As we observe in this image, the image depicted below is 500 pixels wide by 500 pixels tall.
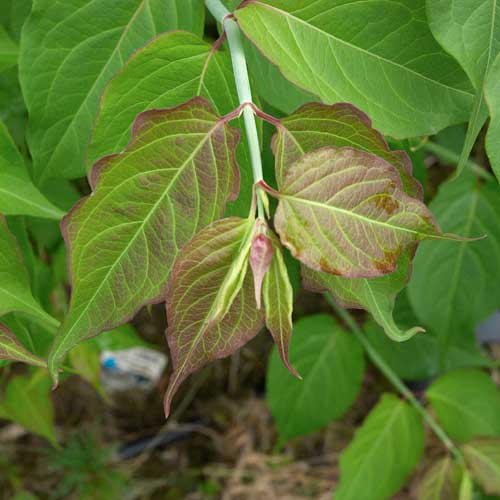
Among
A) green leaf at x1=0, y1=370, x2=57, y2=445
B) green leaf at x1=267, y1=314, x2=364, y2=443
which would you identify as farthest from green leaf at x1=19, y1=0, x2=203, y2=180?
green leaf at x1=267, y1=314, x2=364, y2=443

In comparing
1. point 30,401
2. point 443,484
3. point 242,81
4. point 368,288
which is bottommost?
point 443,484

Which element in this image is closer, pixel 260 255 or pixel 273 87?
pixel 260 255

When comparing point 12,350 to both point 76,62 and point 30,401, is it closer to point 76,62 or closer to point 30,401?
point 76,62

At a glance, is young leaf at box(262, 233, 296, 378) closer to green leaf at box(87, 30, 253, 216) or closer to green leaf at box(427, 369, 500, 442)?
green leaf at box(87, 30, 253, 216)

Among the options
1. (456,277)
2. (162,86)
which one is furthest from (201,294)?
(456,277)

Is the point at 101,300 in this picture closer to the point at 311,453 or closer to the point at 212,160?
the point at 212,160

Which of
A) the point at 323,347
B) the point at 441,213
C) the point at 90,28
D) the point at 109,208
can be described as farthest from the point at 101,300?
the point at 323,347
